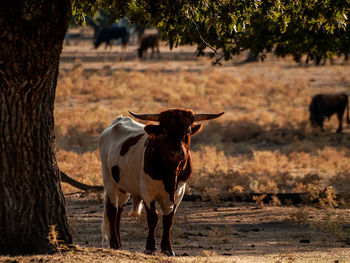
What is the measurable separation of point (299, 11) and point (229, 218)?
4089 millimetres

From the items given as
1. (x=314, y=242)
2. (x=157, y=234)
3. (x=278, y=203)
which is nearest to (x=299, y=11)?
(x=314, y=242)

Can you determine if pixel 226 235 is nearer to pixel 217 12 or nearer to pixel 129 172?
pixel 129 172

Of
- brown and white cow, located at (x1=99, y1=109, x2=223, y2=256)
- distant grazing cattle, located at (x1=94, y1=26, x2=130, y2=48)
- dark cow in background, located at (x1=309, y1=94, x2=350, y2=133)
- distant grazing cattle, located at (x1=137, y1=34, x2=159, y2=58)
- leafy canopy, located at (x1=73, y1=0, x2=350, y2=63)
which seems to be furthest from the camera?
distant grazing cattle, located at (x1=94, y1=26, x2=130, y2=48)

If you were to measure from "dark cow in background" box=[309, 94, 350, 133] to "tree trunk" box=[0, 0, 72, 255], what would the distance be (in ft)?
59.1

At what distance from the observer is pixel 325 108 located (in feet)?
78.1

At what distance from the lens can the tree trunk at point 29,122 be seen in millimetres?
6434

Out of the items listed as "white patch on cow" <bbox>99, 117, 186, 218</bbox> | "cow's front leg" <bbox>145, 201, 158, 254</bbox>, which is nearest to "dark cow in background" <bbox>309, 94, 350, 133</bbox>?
"white patch on cow" <bbox>99, 117, 186, 218</bbox>

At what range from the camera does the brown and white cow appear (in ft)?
24.8

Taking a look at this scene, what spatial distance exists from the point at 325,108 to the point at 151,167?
16975 millimetres

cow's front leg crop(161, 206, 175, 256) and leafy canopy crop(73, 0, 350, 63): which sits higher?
leafy canopy crop(73, 0, 350, 63)

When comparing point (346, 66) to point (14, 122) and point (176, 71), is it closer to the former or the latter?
point (176, 71)

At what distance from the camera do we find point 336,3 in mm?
8367

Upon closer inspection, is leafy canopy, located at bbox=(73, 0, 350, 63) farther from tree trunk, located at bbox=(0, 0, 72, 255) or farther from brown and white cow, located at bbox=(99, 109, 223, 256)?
brown and white cow, located at bbox=(99, 109, 223, 256)

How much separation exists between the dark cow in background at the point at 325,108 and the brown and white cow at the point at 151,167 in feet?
50.9
